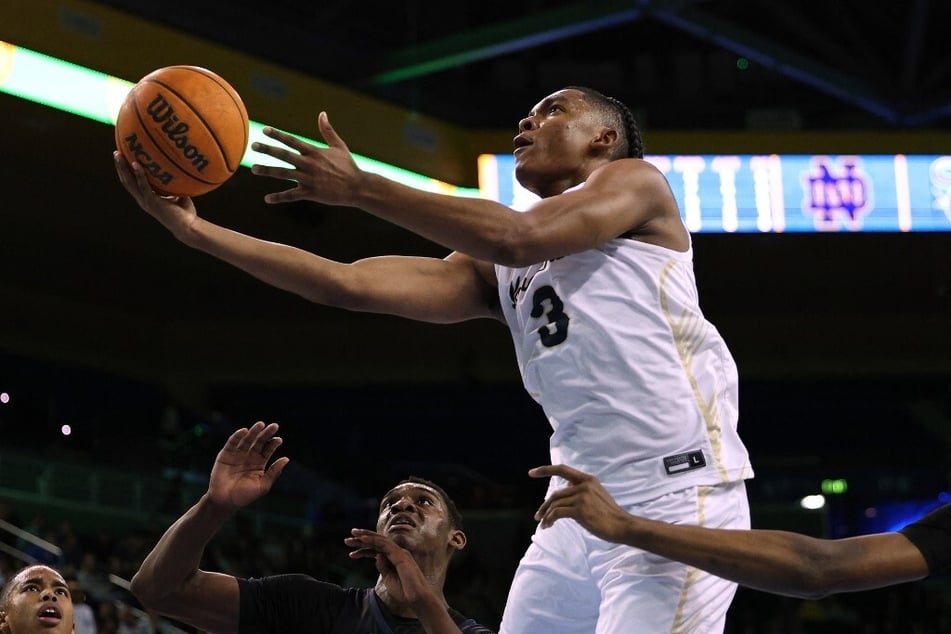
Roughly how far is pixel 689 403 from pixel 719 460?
16 centimetres

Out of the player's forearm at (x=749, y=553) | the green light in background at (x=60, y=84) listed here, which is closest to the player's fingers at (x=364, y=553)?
the player's forearm at (x=749, y=553)

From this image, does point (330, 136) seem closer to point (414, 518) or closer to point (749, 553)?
point (749, 553)

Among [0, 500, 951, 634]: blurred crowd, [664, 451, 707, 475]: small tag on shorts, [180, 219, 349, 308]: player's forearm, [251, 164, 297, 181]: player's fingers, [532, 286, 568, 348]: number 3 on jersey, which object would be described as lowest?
[0, 500, 951, 634]: blurred crowd

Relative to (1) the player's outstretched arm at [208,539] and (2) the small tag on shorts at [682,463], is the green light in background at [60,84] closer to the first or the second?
(1) the player's outstretched arm at [208,539]

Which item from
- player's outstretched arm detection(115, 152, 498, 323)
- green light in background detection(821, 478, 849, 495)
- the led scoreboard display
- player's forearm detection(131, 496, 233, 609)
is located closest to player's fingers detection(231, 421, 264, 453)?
player's forearm detection(131, 496, 233, 609)

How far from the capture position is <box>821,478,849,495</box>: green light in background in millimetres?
18734

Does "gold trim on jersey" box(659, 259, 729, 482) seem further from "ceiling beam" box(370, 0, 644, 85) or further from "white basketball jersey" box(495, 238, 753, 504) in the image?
"ceiling beam" box(370, 0, 644, 85)

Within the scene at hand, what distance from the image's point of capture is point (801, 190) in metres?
13.5

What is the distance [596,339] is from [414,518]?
144 centimetres

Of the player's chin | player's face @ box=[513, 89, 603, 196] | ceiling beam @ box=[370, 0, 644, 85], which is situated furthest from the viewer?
ceiling beam @ box=[370, 0, 644, 85]

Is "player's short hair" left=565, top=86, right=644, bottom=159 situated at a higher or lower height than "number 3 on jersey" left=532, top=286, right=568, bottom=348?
higher

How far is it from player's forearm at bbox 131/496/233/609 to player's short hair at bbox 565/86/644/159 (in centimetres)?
159

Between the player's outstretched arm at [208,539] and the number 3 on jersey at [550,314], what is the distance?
0.92 meters

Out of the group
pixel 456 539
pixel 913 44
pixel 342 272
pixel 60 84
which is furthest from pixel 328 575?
pixel 342 272
